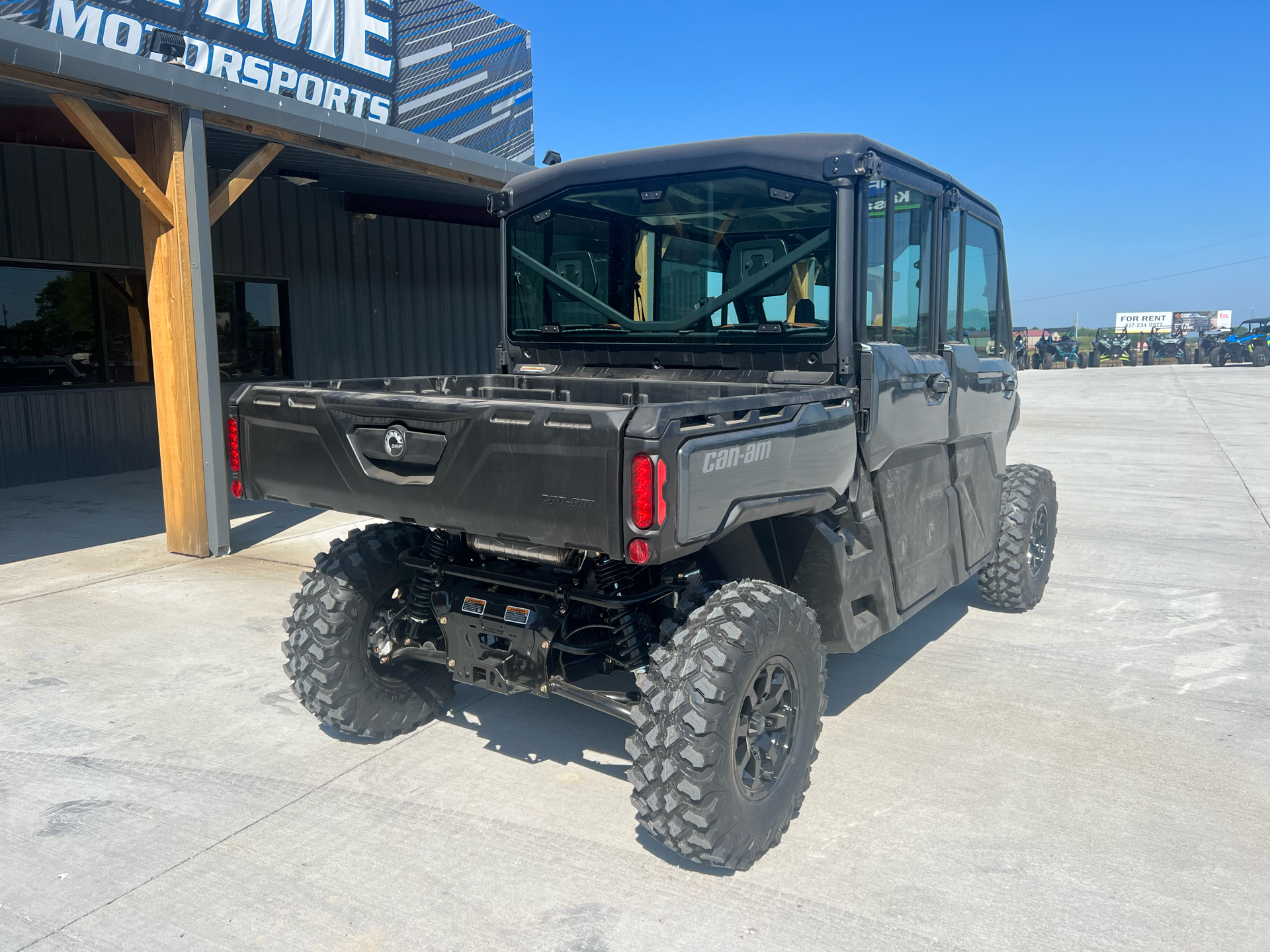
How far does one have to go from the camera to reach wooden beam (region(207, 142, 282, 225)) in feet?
23.1

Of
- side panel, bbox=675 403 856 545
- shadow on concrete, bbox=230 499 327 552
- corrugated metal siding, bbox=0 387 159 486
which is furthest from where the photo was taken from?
corrugated metal siding, bbox=0 387 159 486

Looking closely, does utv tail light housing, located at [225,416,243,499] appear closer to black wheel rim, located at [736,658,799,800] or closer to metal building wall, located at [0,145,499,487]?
black wheel rim, located at [736,658,799,800]

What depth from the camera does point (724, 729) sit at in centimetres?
276

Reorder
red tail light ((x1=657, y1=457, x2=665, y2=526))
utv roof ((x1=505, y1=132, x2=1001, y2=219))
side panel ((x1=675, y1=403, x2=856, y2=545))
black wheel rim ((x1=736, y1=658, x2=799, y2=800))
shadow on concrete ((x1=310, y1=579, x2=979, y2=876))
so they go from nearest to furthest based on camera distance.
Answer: red tail light ((x1=657, y1=457, x2=665, y2=526))
side panel ((x1=675, y1=403, x2=856, y2=545))
black wheel rim ((x1=736, y1=658, x2=799, y2=800))
utv roof ((x1=505, y1=132, x2=1001, y2=219))
shadow on concrete ((x1=310, y1=579, x2=979, y2=876))

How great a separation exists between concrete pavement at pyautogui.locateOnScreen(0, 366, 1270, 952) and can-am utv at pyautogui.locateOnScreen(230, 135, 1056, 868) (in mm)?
292

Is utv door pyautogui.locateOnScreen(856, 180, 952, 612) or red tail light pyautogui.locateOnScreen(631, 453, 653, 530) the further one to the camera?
utv door pyautogui.locateOnScreen(856, 180, 952, 612)

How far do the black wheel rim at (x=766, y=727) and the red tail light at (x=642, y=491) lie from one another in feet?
2.39

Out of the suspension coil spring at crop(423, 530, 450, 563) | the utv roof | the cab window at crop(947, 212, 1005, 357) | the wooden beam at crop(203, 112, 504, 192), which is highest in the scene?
the wooden beam at crop(203, 112, 504, 192)

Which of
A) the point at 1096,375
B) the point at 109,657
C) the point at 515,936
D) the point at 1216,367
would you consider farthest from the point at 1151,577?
the point at 1216,367

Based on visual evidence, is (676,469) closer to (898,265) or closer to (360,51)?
(898,265)

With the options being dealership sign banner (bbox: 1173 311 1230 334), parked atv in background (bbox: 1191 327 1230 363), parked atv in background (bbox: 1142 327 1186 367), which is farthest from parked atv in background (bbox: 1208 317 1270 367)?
dealership sign banner (bbox: 1173 311 1230 334)

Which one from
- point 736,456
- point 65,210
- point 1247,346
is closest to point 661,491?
point 736,456

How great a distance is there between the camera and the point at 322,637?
3.55 meters

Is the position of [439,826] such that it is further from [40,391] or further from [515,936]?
[40,391]
